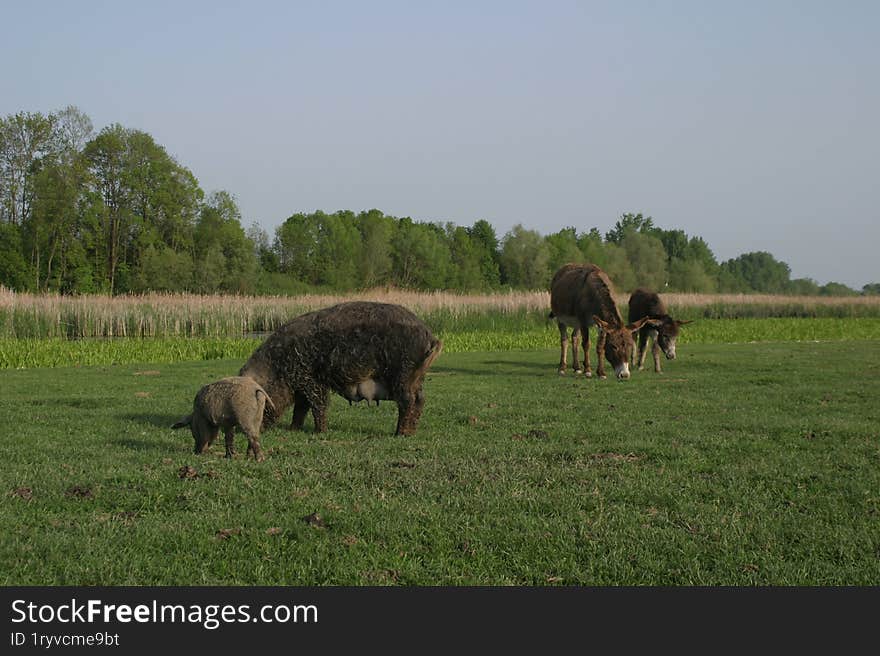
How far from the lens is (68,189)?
5619 centimetres

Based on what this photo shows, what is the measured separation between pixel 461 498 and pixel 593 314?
11.7 meters

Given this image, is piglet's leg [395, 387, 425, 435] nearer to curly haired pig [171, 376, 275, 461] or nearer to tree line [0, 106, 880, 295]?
curly haired pig [171, 376, 275, 461]

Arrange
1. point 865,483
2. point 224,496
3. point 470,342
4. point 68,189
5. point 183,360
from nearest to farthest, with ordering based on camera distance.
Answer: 1. point 224,496
2. point 865,483
3. point 183,360
4. point 470,342
5. point 68,189

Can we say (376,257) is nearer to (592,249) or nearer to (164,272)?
(164,272)

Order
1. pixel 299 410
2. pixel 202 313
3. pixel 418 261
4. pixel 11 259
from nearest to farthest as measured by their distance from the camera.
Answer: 1. pixel 299 410
2. pixel 202 313
3. pixel 11 259
4. pixel 418 261

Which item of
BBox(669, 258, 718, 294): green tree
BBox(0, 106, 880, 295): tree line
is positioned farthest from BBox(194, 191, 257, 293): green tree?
BBox(669, 258, 718, 294): green tree

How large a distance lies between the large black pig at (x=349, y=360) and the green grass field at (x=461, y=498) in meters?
0.56

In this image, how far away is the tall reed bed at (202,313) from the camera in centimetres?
2895

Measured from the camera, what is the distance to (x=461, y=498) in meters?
6.54

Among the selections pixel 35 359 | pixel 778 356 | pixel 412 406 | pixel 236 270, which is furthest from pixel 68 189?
pixel 412 406

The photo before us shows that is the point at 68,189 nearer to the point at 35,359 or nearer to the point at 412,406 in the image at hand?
the point at 35,359

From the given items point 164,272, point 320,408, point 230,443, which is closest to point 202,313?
point 320,408

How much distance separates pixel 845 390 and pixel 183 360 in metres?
19.0

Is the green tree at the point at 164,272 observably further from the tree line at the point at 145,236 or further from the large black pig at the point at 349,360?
the large black pig at the point at 349,360
